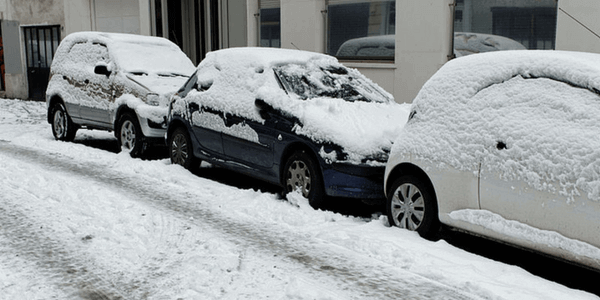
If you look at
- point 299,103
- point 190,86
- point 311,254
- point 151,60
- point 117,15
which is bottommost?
point 311,254

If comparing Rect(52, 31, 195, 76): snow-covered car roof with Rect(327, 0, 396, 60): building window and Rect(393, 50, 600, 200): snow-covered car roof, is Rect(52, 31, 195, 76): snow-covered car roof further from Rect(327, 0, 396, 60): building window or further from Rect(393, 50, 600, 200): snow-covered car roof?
Rect(393, 50, 600, 200): snow-covered car roof

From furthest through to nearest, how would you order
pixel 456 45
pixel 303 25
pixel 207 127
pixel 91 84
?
1. pixel 303 25
2. pixel 456 45
3. pixel 91 84
4. pixel 207 127

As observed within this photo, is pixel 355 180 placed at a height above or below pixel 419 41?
below

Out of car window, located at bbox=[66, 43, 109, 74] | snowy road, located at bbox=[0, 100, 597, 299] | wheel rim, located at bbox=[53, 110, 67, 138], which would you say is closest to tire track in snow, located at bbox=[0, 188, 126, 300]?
snowy road, located at bbox=[0, 100, 597, 299]

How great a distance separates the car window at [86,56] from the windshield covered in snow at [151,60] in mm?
344

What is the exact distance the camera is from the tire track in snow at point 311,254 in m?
4.63

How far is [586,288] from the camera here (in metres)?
4.88

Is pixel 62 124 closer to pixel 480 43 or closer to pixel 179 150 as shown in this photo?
pixel 179 150

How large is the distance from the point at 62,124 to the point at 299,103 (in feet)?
22.9

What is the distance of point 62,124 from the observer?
12555 millimetres

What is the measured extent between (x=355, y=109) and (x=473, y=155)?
232 centimetres

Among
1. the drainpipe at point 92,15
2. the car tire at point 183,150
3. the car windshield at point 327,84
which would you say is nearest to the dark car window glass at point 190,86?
the car tire at point 183,150

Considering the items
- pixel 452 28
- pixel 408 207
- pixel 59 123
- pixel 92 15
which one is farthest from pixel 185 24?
pixel 408 207

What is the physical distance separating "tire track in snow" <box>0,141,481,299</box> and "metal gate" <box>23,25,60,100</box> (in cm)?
1883
